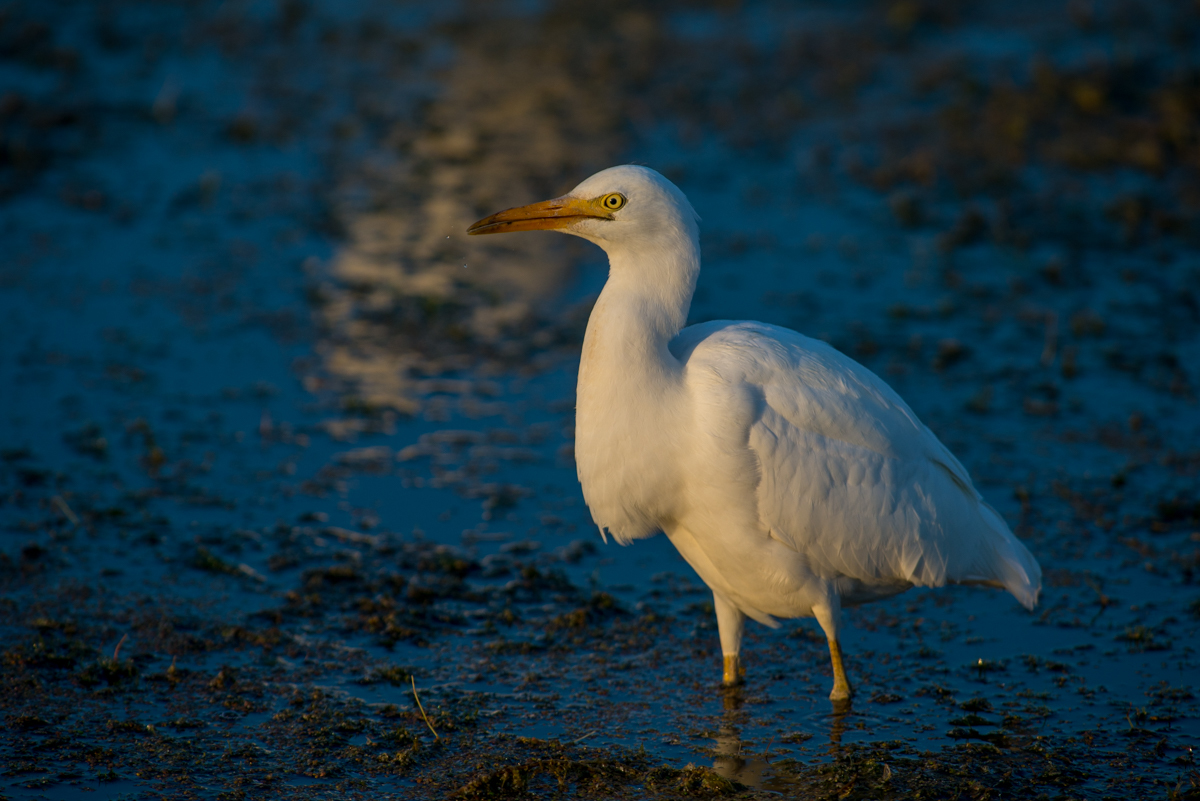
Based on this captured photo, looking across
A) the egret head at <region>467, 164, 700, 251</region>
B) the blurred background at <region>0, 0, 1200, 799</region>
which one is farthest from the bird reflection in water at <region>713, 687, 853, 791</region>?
the egret head at <region>467, 164, 700, 251</region>

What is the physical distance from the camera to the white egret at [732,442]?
4922 mm

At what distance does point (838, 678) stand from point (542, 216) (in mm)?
2365

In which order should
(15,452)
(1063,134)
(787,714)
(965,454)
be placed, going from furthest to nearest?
(1063,134) → (965,454) → (15,452) → (787,714)

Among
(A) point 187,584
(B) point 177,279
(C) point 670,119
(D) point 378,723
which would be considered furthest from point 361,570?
(C) point 670,119

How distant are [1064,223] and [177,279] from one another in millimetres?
7471

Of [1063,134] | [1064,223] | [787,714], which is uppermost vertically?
[1063,134]

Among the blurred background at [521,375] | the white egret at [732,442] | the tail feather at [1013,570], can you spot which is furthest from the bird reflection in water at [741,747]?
the tail feather at [1013,570]

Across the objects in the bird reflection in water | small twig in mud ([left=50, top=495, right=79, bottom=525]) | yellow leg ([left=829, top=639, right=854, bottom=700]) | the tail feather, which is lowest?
the bird reflection in water

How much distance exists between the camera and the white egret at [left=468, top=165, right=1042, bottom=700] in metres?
4.92

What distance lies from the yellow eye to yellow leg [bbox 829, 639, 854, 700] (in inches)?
81.6

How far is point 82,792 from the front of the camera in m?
4.53

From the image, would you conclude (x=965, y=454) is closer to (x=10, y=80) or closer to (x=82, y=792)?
(x=82, y=792)

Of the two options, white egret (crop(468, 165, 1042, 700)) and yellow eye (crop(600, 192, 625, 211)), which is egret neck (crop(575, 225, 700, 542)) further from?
yellow eye (crop(600, 192, 625, 211))

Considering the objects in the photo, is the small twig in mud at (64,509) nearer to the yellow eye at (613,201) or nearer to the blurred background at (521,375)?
the blurred background at (521,375)
